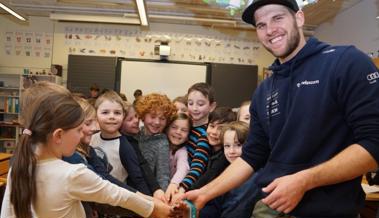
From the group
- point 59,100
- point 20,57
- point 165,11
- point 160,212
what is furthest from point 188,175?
point 20,57

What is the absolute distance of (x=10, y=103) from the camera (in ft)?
23.6

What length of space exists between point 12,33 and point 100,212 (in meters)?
6.71

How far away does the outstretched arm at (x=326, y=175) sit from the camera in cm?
104

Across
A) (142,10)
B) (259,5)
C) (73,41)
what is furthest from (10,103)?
(259,5)

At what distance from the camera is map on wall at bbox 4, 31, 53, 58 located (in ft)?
24.9

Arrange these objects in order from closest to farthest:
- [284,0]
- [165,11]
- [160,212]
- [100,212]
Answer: [284,0] → [160,212] → [100,212] → [165,11]

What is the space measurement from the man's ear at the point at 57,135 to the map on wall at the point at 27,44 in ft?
21.9

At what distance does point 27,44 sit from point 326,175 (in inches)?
304

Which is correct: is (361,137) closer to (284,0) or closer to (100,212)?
(284,0)

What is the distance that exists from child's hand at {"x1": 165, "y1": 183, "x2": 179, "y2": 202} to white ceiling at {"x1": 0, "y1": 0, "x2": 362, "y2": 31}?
4584mm

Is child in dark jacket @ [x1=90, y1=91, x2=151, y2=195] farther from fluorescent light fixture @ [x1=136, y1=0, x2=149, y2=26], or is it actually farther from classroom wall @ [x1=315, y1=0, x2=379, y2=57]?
classroom wall @ [x1=315, y1=0, x2=379, y2=57]

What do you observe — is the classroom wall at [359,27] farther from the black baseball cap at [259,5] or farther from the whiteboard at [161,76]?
the black baseball cap at [259,5]

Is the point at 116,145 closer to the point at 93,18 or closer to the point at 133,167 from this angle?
the point at 133,167

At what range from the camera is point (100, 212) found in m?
2.13
